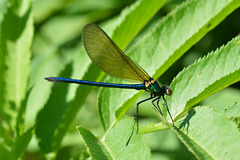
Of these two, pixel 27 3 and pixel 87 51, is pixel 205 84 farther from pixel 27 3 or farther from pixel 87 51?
pixel 27 3

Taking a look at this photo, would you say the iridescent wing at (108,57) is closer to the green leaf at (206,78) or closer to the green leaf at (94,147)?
the green leaf at (206,78)

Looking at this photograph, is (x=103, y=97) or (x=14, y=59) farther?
(x=14, y=59)

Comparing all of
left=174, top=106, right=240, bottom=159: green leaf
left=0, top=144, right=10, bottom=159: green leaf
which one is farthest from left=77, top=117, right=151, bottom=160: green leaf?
left=0, top=144, right=10, bottom=159: green leaf

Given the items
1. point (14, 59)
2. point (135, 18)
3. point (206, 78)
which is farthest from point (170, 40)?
point (14, 59)

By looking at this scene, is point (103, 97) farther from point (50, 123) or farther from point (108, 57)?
point (108, 57)

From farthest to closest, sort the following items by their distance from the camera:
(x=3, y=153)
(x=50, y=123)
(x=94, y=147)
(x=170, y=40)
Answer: (x=50, y=123)
(x=170, y=40)
(x=3, y=153)
(x=94, y=147)

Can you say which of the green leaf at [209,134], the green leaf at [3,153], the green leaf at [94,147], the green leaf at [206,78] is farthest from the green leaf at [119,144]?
the green leaf at [3,153]

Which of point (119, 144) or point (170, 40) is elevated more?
point (170, 40)
